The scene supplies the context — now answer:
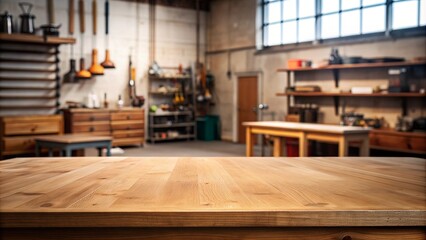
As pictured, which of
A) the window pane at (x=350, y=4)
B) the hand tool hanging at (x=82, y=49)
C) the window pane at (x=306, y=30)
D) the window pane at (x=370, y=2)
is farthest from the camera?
the hand tool hanging at (x=82, y=49)

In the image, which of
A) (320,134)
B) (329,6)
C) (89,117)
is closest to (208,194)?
(320,134)

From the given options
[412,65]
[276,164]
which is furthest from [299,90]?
[276,164]

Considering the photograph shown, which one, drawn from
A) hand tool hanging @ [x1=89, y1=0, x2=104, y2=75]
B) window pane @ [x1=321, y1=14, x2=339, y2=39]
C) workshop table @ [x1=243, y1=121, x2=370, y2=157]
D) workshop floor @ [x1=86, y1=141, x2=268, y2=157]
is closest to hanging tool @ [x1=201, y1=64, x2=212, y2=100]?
workshop floor @ [x1=86, y1=141, x2=268, y2=157]

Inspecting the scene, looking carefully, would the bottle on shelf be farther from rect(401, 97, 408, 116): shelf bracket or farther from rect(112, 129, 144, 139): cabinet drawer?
rect(401, 97, 408, 116): shelf bracket

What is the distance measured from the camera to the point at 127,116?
946cm

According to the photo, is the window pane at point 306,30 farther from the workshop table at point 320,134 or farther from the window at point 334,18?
the workshop table at point 320,134

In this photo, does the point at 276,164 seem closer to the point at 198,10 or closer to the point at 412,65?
the point at 412,65

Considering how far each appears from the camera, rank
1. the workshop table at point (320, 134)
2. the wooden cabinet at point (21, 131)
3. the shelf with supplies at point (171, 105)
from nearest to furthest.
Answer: the workshop table at point (320, 134) < the wooden cabinet at point (21, 131) < the shelf with supplies at point (171, 105)

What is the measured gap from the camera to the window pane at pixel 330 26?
8211mm

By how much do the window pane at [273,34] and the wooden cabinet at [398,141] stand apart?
3.75m

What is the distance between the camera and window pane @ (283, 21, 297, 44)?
9.17 meters

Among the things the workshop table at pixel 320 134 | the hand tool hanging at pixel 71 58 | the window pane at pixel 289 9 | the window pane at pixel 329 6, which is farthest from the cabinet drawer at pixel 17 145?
the window pane at pixel 329 6

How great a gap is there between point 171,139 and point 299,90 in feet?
12.5

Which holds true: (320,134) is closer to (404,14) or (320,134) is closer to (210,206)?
(404,14)
